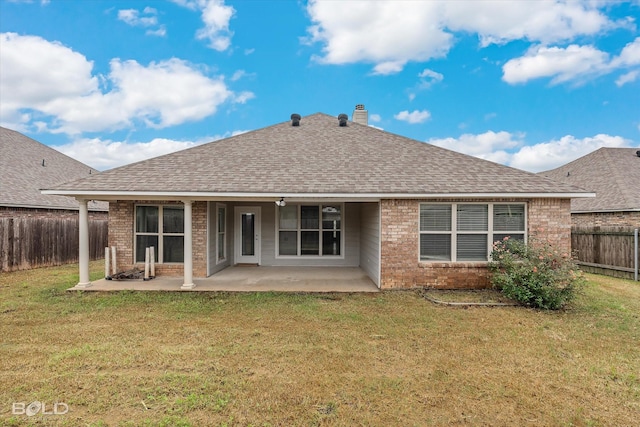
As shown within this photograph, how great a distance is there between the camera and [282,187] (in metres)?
8.50

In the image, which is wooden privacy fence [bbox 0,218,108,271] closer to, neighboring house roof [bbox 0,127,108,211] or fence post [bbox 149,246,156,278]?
neighboring house roof [bbox 0,127,108,211]

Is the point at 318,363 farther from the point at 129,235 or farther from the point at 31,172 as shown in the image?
the point at 31,172

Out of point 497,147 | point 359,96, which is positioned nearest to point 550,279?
point 359,96

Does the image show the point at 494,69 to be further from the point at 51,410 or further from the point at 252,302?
the point at 51,410

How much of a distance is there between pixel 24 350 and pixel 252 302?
3.78 metres

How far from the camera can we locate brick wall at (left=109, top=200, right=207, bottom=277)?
9.78 meters

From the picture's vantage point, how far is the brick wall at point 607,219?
40.1 feet

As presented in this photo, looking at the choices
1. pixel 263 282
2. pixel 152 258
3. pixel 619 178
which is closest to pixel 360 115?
pixel 263 282

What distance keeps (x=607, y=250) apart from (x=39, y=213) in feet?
70.6

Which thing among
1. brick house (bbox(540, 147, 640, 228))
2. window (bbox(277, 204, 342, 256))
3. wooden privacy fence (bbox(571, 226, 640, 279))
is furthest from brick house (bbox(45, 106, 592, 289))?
brick house (bbox(540, 147, 640, 228))

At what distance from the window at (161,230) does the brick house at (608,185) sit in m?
15.4

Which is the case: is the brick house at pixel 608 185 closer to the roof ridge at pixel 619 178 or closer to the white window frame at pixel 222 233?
the roof ridge at pixel 619 178

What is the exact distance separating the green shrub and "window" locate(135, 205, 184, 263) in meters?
8.56

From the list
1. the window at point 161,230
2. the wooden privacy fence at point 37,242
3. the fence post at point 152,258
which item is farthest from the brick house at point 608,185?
the wooden privacy fence at point 37,242
